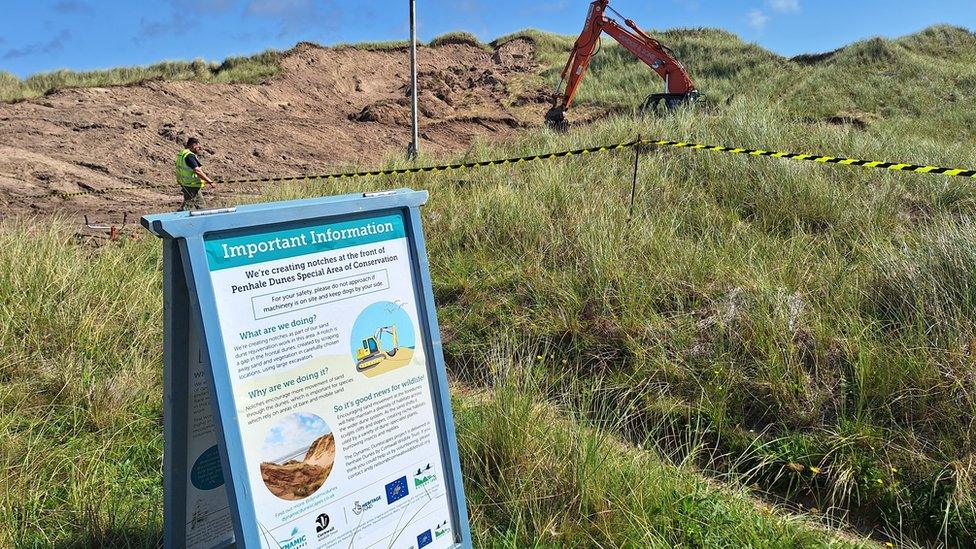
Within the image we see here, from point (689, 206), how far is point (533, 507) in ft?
15.2

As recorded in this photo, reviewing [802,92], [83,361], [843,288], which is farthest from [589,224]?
[802,92]

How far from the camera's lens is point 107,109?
57.1 feet

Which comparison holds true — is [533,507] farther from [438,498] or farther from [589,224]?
[589,224]

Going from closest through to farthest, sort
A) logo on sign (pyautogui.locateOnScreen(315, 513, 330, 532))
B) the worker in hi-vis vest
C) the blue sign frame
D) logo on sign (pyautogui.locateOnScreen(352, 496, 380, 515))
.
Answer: the blue sign frame → logo on sign (pyautogui.locateOnScreen(315, 513, 330, 532)) → logo on sign (pyautogui.locateOnScreen(352, 496, 380, 515)) → the worker in hi-vis vest

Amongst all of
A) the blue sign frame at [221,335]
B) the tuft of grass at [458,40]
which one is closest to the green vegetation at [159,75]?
the tuft of grass at [458,40]

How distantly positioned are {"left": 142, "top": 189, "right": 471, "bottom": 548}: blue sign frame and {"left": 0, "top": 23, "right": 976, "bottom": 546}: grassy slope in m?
0.56

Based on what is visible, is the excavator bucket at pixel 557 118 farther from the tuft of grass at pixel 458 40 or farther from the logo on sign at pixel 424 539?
the tuft of grass at pixel 458 40

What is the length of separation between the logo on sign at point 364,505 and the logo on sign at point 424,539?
0.27 meters

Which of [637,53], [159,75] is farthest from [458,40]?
[637,53]

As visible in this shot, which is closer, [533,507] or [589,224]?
[533,507]

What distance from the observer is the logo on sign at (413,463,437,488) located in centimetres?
275

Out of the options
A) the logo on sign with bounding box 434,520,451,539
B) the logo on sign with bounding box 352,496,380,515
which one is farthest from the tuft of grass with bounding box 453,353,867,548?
the logo on sign with bounding box 352,496,380,515

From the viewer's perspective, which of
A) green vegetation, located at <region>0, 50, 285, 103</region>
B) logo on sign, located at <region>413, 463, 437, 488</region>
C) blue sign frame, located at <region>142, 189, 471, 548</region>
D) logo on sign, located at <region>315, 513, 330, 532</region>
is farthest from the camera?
green vegetation, located at <region>0, 50, 285, 103</region>

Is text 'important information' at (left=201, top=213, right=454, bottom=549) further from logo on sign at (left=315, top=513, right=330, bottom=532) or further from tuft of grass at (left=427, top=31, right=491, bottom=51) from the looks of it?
tuft of grass at (left=427, top=31, right=491, bottom=51)
